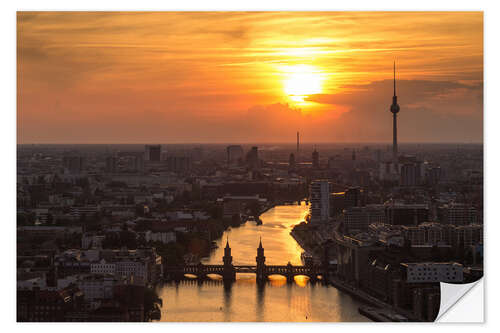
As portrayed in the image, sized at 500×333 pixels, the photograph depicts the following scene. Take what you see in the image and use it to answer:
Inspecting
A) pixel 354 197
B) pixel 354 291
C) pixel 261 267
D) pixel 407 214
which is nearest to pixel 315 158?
pixel 261 267

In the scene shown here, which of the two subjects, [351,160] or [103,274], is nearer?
[103,274]

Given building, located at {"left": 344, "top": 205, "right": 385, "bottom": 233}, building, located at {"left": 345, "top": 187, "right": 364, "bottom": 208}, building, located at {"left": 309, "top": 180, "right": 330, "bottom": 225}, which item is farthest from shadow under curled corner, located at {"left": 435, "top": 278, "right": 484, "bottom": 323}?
building, located at {"left": 309, "top": 180, "right": 330, "bottom": 225}

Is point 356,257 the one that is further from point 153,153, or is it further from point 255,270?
point 153,153

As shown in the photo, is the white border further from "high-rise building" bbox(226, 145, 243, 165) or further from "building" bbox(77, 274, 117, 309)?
"high-rise building" bbox(226, 145, 243, 165)

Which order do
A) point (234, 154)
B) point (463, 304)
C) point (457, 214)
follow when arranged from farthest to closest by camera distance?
point (234, 154), point (457, 214), point (463, 304)

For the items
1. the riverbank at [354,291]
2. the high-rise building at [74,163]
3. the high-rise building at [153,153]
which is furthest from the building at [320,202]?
the high-rise building at [74,163]

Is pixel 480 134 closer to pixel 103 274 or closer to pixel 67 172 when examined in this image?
pixel 103 274
